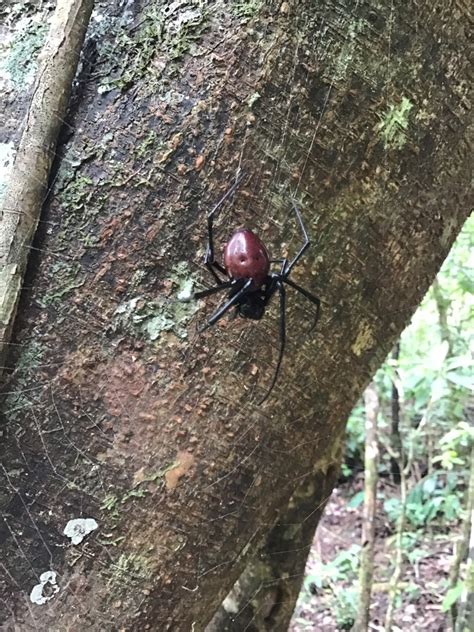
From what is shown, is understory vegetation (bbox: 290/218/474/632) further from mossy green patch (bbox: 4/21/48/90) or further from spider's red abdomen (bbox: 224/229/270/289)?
mossy green patch (bbox: 4/21/48/90)

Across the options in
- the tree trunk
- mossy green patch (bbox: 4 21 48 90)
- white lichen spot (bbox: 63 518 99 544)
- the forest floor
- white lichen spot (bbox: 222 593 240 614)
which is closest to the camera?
white lichen spot (bbox: 63 518 99 544)

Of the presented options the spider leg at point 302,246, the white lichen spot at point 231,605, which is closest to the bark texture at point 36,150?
the spider leg at point 302,246

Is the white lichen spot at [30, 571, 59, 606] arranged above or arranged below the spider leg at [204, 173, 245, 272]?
below

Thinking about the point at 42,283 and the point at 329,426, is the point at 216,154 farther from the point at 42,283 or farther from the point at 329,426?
the point at 329,426

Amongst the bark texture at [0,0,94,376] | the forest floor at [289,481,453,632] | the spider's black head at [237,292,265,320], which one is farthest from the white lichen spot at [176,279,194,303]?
the forest floor at [289,481,453,632]

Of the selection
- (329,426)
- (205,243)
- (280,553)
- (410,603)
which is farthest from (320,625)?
(205,243)

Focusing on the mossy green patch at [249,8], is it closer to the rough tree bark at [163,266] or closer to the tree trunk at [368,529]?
the rough tree bark at [163,266]
